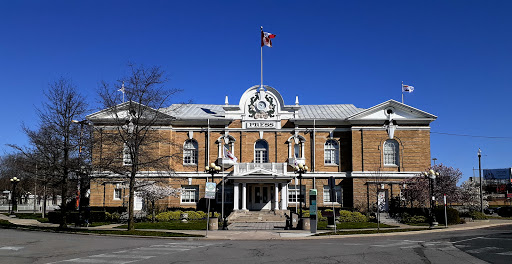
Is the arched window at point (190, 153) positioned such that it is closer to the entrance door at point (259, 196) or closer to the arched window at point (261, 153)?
the arched window at point (261, 153)

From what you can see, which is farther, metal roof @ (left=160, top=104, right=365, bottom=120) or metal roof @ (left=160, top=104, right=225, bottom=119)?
metal roof @ (left=160, top=104, right=365, bottom=120)

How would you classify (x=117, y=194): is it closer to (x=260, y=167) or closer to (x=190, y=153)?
(x=190, y=153)

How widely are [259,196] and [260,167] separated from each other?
10.7ft

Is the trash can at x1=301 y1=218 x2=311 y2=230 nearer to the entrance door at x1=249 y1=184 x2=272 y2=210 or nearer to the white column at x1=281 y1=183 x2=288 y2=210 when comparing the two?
the white column at x1=281 y1=183 x2=288 y2=210

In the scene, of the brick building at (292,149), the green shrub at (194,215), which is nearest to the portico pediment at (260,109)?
the brick building at (292,149)

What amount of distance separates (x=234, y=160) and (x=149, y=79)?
16381mm

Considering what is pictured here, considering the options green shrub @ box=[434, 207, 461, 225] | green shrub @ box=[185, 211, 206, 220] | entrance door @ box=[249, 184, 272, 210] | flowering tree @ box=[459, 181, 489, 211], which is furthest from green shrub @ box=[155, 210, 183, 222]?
flowering tree @ box=[459, 181, 489, 211]

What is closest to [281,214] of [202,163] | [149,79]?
[202,163]

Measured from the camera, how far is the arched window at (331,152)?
4522 centimetres

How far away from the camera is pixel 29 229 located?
29344 millimetres

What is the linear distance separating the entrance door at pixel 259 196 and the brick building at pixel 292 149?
97mm

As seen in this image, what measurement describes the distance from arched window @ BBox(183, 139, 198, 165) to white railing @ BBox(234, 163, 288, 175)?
17.4 feet

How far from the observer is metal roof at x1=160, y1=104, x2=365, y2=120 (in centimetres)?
4622

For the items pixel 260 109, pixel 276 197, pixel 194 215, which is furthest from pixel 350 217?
pixel 260 109
